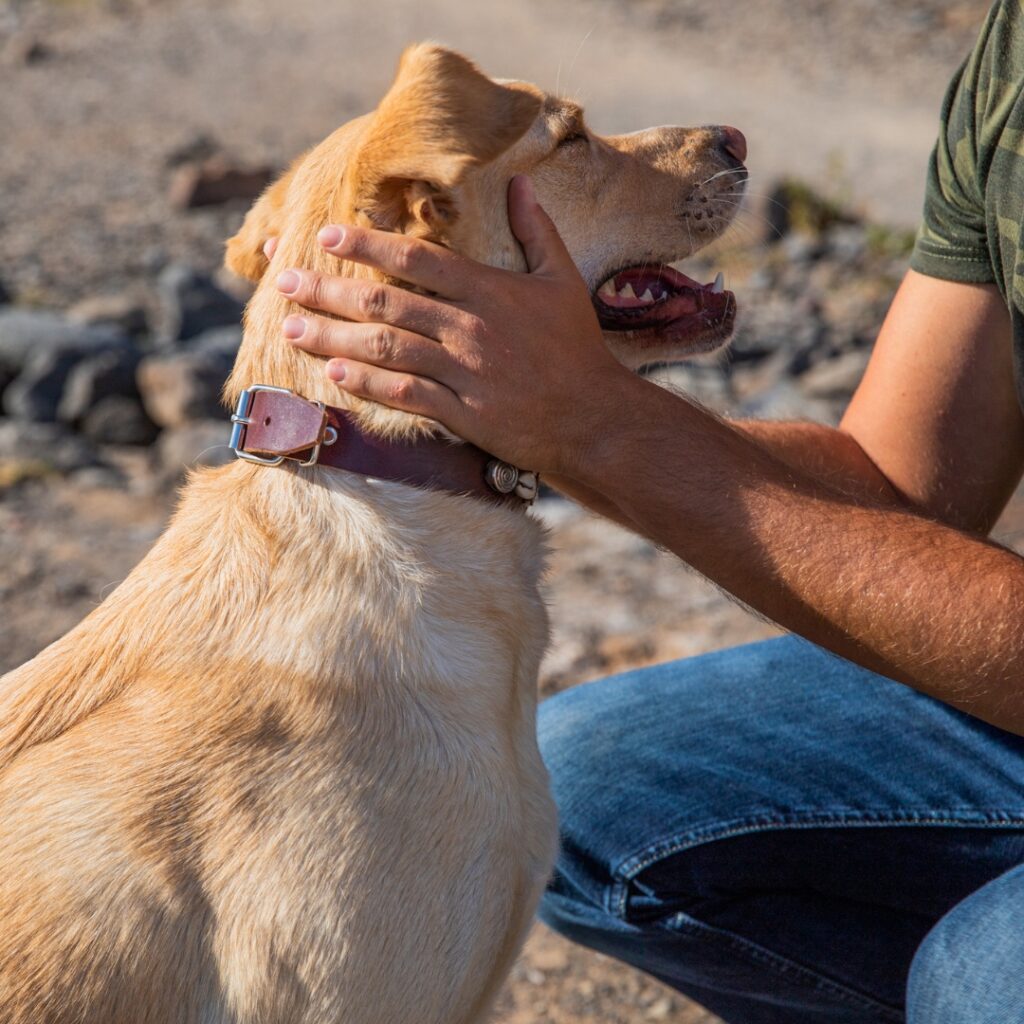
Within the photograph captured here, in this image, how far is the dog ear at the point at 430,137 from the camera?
207 cm

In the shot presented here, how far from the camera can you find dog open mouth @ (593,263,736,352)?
2.59 m

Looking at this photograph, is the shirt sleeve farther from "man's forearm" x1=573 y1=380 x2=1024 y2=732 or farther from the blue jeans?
the blue jeans

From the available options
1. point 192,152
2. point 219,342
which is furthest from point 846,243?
point 192,152

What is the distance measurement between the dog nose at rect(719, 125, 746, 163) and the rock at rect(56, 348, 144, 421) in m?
4.45

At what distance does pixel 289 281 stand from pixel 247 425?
26cm

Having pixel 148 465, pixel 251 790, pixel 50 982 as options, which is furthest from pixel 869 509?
pixel 148 465

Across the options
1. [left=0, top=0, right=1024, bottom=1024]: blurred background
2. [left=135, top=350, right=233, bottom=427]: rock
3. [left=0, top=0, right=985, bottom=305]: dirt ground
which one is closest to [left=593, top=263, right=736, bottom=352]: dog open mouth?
[left=0, top=0, right=1024, bottom=1024]: blurred background

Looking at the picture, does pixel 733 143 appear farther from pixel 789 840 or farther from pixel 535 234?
pixel 789 840

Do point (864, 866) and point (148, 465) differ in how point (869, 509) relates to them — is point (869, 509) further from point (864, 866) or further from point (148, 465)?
point (148, 465)

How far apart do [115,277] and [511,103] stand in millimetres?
7515

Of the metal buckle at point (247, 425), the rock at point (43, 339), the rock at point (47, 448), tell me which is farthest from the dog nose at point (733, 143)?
the rock at point (43, 339)

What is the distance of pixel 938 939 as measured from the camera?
2330 mm

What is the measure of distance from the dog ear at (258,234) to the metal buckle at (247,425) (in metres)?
0.47

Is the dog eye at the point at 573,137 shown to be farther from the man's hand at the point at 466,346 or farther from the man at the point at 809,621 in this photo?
the man's hand at the point at 466,346
